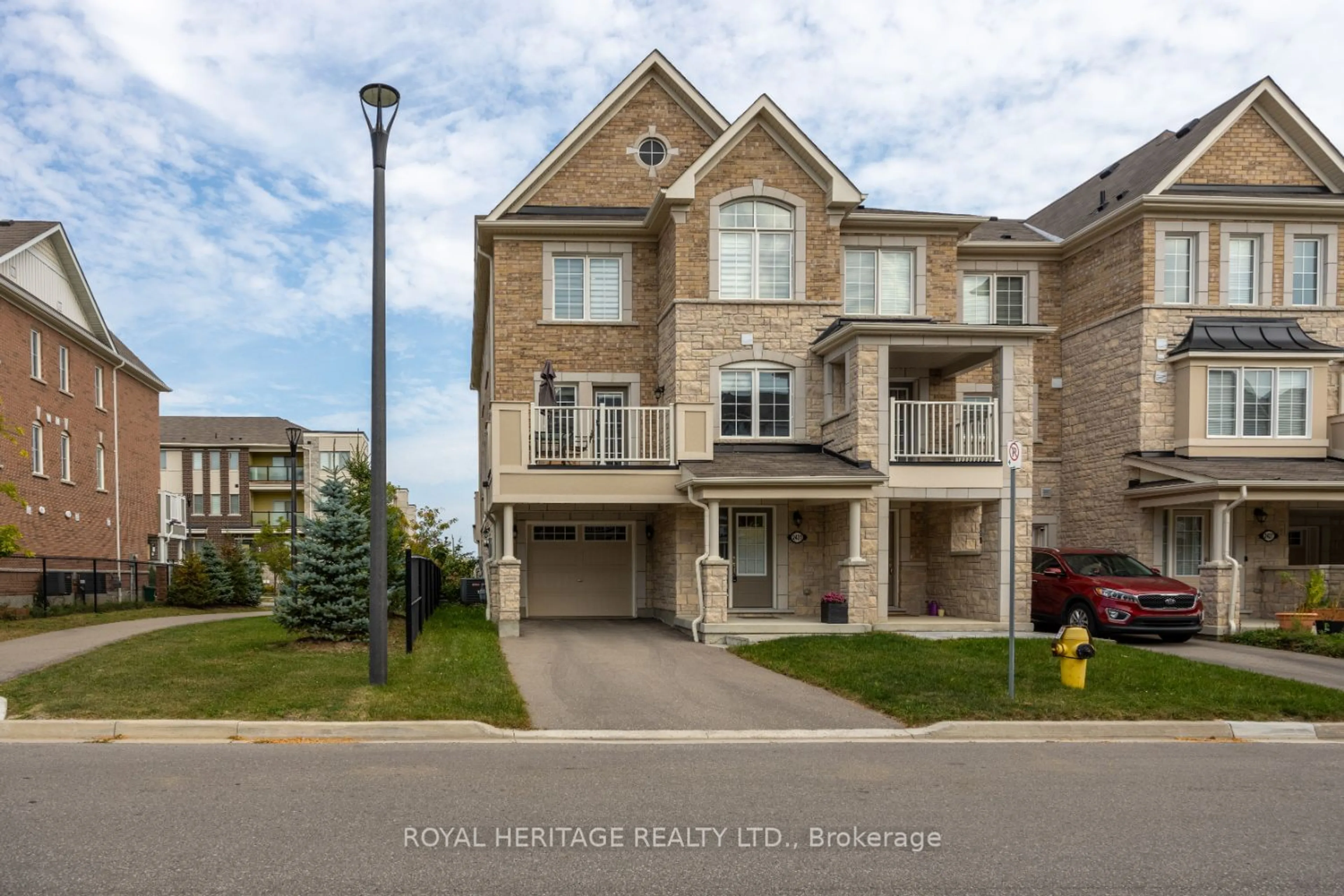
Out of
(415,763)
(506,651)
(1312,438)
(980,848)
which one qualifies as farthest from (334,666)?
(1312,438)

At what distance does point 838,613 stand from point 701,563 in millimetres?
2564

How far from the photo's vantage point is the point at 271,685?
431 inches

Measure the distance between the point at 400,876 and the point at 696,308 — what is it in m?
15.4

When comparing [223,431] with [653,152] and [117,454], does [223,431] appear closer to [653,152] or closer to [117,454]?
[117,454]

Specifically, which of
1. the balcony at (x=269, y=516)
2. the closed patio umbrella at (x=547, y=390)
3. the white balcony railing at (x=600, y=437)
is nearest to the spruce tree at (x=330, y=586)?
the white balcony railing at (x=600, y=437)

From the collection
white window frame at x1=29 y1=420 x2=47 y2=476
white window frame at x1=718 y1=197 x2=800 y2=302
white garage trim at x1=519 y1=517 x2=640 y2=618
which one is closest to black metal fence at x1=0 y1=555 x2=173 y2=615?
white window frame at x1=29 y1=420 x2=47 y2=476

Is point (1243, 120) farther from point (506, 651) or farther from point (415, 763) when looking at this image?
point (415, 763)

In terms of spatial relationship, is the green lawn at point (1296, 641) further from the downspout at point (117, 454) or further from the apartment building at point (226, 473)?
the apartment building at point (226, 473)

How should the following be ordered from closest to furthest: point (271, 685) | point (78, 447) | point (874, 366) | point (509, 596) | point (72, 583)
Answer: point (271, 685)
point (509, 596)
point (874, 366)
point (72, 583)
point (78, 447)

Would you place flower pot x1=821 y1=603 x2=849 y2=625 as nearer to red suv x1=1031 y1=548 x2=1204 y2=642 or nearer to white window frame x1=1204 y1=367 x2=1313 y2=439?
red suv x1=1031 y1=548 x2=1204 y2=642

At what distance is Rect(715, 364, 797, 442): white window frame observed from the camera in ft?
65.4

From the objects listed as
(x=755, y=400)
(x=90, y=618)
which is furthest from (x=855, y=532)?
(x=90, y=618)

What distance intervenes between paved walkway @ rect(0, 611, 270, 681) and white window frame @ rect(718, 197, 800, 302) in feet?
41.5

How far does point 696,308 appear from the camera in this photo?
1969 centimetres
